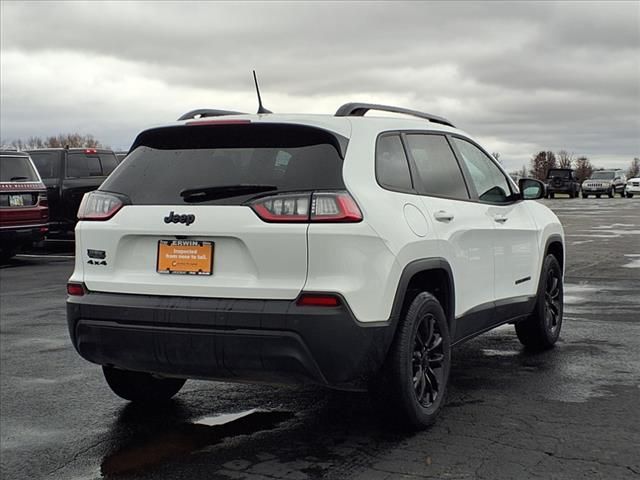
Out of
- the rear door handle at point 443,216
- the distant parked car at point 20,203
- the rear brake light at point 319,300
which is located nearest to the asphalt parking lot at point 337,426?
the rear brake light at point 319,300

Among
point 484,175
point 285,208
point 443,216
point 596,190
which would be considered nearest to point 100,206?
point 285,208

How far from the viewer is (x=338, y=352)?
431 centimetres

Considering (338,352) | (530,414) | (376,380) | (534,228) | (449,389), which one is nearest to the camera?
(338,352)

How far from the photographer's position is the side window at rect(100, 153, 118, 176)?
1988 cm

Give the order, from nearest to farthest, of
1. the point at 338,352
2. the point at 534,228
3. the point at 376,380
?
the point at 338,352 → the point at 376,380 → the point at 534,228

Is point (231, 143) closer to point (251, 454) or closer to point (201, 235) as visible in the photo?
point (201, 235)

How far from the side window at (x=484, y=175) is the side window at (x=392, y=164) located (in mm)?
1017

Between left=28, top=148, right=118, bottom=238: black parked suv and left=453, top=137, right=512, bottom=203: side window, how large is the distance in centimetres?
1398

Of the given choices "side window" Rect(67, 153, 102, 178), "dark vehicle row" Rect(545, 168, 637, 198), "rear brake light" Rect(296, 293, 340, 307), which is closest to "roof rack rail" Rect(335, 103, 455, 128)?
"rear brake light" Rect(296, 293, 340, 307)

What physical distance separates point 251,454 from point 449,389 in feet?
5.80

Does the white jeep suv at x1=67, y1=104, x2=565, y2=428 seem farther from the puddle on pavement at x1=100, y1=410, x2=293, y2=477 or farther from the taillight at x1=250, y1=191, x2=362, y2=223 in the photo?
the puddle on pavement at x1=100, y1=410, x2=293, y2=477

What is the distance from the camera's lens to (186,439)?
4895 mm

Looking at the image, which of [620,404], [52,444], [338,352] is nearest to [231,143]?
[338,352]

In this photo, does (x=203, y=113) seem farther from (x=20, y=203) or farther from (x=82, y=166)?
(x=82, y=166)
